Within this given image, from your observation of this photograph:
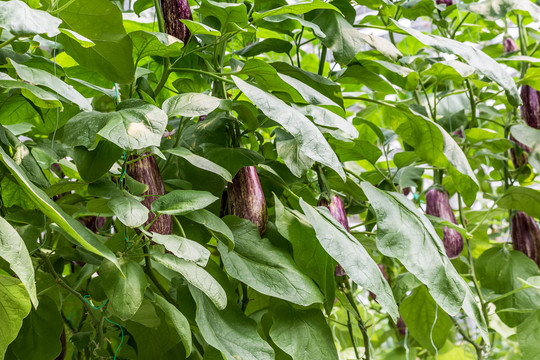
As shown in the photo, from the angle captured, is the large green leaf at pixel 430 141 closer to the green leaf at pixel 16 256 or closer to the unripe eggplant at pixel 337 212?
the unripe eggplant at pixel 337 212

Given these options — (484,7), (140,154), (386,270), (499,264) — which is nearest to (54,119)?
(140,154)

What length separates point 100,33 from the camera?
657mm

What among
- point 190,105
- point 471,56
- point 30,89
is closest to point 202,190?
point 190,105

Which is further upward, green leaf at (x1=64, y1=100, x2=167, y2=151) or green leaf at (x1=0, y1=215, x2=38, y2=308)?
green leaf at (x1=64, y1=100, x2=167, y2=151)

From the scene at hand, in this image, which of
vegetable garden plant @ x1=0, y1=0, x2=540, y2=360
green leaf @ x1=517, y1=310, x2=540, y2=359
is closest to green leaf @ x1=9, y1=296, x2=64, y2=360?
vegetable garden plant @ x1=0, y1=0, x2=540, y2=360

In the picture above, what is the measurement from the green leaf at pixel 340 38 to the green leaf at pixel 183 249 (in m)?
0.35

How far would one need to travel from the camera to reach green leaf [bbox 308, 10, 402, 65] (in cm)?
83

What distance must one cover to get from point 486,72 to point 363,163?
568 millimetres

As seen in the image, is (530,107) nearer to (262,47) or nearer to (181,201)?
(262,47)

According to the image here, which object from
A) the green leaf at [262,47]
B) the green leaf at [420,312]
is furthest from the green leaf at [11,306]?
the green leaf at [420,312]

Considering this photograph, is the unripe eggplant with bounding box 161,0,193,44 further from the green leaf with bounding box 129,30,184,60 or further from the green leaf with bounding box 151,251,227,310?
the green leaf with bounding box 151,251,227,310

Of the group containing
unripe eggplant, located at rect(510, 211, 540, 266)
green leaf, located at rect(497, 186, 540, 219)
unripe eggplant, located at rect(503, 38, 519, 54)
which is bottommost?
unripe eggplant, located at rect(510, 211, 540, 266)

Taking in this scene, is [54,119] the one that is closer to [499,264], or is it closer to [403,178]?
[403,178]

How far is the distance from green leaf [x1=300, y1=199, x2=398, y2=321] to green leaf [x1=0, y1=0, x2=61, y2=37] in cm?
32
